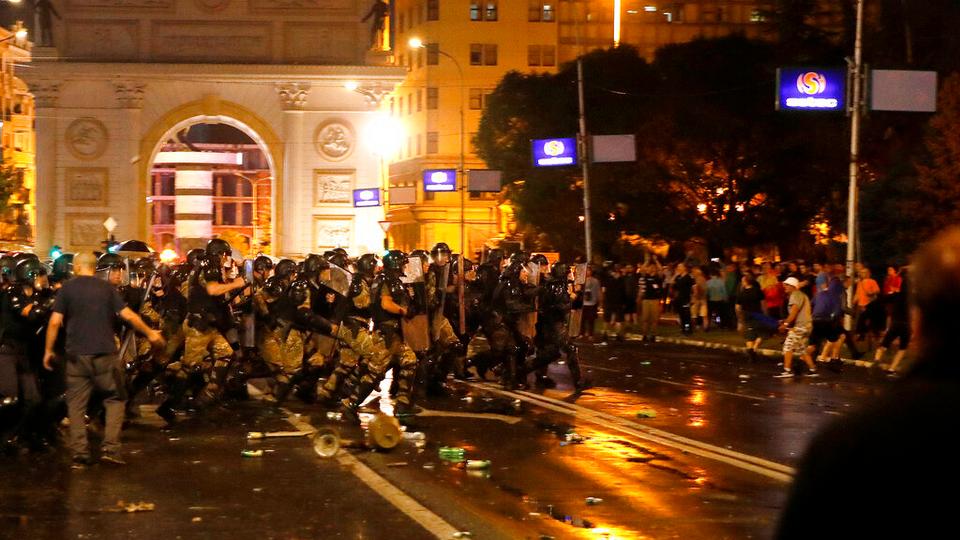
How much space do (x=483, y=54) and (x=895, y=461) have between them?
86530 millimetres

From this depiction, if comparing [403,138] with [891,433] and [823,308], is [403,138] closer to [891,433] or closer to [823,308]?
[823,308]

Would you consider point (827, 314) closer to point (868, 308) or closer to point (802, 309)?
point (802, 309)

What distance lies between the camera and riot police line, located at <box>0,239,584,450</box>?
1237cm

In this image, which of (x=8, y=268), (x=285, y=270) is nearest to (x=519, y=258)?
(x=285, y=270)

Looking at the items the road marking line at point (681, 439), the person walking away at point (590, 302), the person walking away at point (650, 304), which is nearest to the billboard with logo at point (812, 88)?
the person walking away at point (650, 304)

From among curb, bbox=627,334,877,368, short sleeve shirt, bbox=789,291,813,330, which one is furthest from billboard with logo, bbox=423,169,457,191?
short sleeve shirt, bbox=789,291,813,330

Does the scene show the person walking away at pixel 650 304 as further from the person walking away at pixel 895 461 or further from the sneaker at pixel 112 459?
the person walking away at pixel 895 461

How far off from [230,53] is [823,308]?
3232cm

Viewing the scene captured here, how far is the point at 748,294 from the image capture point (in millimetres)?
28016

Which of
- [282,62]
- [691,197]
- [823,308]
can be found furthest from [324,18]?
[823,308]

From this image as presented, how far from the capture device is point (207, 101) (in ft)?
163

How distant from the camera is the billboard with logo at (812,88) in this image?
1142 inches

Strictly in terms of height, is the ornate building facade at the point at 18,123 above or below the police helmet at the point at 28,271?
above

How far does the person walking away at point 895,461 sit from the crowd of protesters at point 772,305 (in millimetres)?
15042
